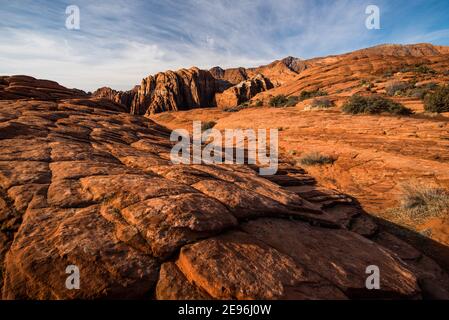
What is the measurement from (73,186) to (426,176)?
469 inches

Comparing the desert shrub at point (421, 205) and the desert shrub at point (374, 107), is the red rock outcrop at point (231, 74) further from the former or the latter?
the desert shrub at point (421, 205)

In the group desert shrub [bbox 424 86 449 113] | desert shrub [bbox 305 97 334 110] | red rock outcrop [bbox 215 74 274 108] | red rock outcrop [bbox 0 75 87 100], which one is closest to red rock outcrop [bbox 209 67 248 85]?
red rock outcrop [bbox 215 74 274 108]

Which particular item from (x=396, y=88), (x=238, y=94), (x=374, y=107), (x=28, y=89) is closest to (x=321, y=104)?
(x=374, y=107)

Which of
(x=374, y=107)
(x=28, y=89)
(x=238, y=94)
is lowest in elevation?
(x=374, y=107)

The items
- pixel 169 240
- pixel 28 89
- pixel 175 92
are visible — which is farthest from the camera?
pixel 175 92

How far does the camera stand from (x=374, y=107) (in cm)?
1767

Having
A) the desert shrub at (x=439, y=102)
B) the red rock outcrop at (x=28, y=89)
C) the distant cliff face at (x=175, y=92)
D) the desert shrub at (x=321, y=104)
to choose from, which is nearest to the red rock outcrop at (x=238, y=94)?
the distant cliff face at (x=175, y=92)

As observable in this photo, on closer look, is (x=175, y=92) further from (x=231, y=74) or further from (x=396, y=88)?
(x=231, y=74)

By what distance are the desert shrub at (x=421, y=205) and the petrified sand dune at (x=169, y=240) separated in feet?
6.81

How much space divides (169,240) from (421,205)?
8.84 m

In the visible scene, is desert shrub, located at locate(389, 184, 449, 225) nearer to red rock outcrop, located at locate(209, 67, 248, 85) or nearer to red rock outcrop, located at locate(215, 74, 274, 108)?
red rock outcrop, located at locate(215, 74, 274, 108)

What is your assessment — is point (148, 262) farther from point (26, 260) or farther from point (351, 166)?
point (351, 166)

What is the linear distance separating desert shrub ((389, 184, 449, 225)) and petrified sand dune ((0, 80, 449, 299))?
2076 millimetres

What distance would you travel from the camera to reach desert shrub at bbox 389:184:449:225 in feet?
25.5
